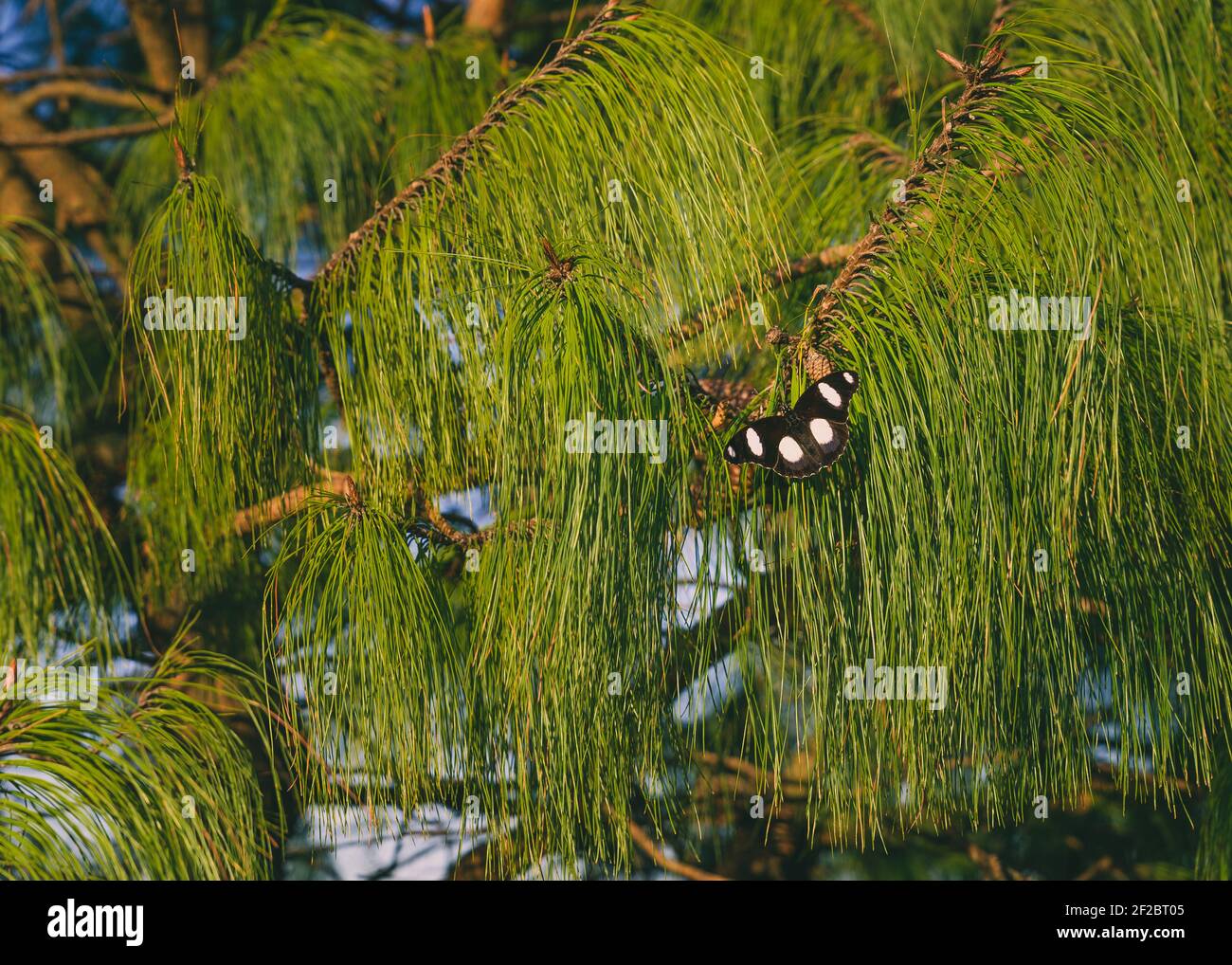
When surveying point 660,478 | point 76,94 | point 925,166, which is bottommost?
point 660,478

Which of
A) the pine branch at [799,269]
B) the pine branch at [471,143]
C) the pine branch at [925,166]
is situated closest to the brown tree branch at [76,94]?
the pine branch at [471,143]

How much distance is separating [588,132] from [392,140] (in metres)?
0.32

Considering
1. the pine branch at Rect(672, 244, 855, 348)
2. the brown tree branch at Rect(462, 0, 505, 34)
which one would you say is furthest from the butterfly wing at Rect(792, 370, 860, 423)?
the brown tree branch at Rect(462, 0, 505, 34)

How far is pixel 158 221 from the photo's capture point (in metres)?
0.49

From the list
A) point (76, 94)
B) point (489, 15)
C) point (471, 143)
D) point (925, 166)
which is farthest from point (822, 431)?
point (76, 94)

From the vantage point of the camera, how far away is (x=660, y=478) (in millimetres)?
448

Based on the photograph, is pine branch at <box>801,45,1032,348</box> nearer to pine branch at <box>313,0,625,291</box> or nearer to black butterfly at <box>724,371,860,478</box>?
black butterfly at <box>724,371,860,478</box>

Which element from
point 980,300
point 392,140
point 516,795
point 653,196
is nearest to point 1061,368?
point 980,300

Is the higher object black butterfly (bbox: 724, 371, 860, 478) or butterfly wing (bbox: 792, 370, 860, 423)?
butterfly wing (bbox: 792, 370, 860, 423)

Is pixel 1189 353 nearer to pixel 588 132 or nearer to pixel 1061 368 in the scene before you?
pixel 1061 368

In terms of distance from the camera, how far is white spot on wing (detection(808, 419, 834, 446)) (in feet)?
1.33

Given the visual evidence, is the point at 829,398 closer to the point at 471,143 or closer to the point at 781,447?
the point at 781,447

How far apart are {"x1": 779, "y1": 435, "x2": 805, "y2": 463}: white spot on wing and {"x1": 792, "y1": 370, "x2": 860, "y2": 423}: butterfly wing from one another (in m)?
0.01

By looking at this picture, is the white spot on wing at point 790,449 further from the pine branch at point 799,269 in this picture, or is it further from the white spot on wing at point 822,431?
the pine branch at point 799,269
